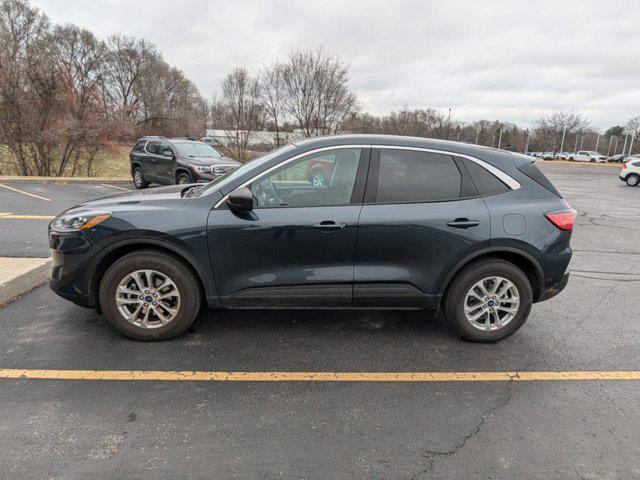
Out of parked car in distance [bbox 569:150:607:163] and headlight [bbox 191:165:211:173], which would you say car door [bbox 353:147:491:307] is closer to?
headlight [bbox 191:165:211:173]

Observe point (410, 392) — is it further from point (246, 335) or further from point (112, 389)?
point (112, 389)

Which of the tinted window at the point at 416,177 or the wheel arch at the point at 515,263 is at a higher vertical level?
the tinted window at the point at 416,177

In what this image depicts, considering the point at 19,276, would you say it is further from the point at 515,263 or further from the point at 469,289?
the point at 515,263

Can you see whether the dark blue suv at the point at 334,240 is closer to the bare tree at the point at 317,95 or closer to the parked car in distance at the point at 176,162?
the parked car in distance at the point at 176,162

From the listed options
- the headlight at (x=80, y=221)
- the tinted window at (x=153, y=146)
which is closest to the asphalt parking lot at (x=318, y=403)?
the headlight at (x=80, y=221)

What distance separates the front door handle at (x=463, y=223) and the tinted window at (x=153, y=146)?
11630 millimetres

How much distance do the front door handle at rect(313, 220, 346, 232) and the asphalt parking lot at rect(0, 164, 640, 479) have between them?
3.44ft

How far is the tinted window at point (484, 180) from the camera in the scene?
3.63 m

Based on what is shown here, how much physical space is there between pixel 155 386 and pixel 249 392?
0.69 m

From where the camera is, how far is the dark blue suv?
3.42m

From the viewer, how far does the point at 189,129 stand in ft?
159

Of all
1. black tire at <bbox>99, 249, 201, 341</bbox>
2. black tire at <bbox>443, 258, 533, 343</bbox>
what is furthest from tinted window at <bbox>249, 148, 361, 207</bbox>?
black tire at <bbox>443, 258, 533, 343</bbox>

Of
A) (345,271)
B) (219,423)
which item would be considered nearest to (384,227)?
(345,271)

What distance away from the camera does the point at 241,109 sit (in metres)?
27.0
